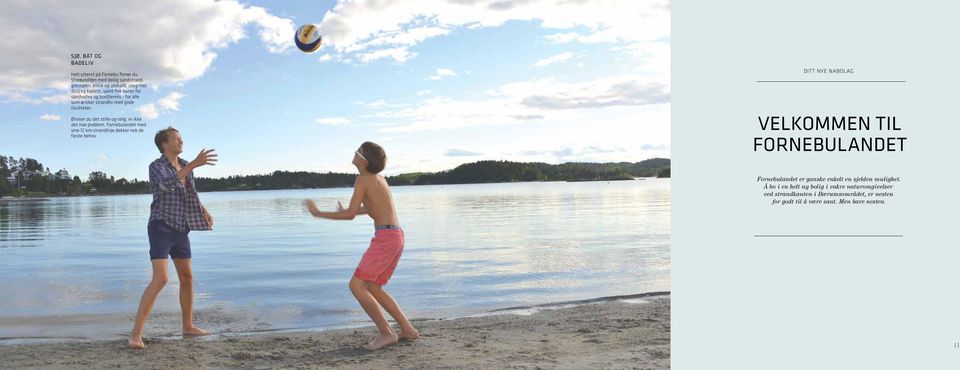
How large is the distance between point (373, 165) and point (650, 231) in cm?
1556

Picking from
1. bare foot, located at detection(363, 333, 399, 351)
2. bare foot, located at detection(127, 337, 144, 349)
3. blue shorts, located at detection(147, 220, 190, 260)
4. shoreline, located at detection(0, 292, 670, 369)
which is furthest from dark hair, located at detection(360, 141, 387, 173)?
bare foot, located at detection(127, 337, 144, 349)

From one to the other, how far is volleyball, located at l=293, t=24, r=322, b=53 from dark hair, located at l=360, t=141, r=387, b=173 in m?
3.07

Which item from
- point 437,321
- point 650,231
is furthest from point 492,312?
point 650,231

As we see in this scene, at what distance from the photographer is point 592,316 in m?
7.30

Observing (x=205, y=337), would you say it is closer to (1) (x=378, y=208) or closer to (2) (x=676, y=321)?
(1) (x=378, y=208)

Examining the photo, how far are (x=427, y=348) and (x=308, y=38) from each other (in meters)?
4.53

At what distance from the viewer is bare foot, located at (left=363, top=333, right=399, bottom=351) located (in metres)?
5.82

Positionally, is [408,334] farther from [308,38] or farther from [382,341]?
[308,38]

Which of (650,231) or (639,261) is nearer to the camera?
(639,261)

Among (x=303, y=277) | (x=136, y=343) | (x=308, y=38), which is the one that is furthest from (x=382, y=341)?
(x=303, y=277)

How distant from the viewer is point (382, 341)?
19.3 ft

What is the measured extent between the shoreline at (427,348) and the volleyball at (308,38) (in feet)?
11.4

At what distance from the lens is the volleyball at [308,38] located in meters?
8.39

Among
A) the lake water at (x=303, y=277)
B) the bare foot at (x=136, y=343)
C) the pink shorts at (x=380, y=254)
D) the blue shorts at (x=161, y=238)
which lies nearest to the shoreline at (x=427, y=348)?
the bare foot at (x=136, y=343)
